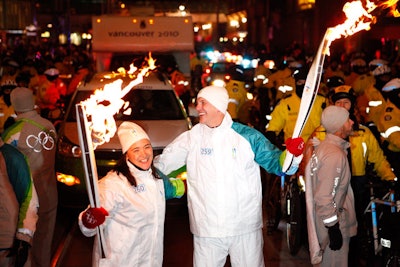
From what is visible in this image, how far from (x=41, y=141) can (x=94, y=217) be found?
8.76 ft

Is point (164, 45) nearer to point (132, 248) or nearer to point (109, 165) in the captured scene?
point (109, 165)

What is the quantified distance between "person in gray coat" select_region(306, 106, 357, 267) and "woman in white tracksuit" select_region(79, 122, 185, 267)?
5.02 feet

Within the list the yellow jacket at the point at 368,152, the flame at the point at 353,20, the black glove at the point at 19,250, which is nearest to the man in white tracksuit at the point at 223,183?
the flame at the point at 353,20

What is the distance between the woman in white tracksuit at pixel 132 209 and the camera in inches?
206

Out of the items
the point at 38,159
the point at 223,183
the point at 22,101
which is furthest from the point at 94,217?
the point at 22,101

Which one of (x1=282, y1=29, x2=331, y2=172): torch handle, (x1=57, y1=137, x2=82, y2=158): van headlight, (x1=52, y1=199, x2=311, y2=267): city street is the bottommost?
(x1=52, y1=199, x2=311, y2=267): city street

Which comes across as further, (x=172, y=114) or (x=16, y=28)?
(x=16, y=28)

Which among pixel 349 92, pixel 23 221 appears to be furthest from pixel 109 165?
pixel 23 221

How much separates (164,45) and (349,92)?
10.8 m

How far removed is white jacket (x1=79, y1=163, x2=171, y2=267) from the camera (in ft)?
17.2

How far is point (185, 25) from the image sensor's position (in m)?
18.7

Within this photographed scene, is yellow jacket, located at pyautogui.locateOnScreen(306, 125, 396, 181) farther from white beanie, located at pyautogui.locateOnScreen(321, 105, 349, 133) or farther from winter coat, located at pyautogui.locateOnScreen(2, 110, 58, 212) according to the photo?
winter coat, located at pyautogui.locateOnScreen(2, 110, 58, 212)

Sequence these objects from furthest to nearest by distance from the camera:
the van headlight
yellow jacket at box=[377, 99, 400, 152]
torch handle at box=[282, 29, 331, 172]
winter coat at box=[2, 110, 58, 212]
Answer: the van headlight < yellow jacket at box=[377, 99, 400, 152] < winter coat at box=[2, 110, 58, 212] < torch handle at box=[282, 29, 331, 172]

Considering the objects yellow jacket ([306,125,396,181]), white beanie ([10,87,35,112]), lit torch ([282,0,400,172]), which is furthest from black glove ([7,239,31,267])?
yellow jacket ([306,125,396,181])
